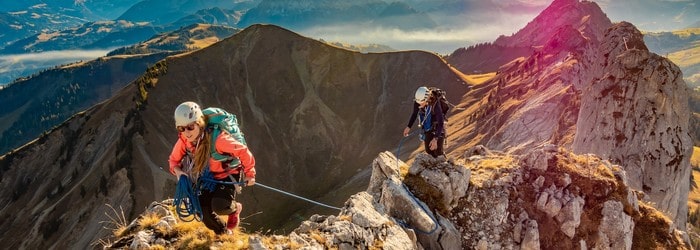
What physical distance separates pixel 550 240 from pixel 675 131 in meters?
32.0

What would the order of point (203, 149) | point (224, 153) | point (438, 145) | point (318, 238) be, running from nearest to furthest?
point (203, 149)
point (224, 153)
point (318, 238)
point (438, 145)

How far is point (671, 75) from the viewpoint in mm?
39031

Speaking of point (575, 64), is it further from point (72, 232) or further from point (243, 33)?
point (72, 232)

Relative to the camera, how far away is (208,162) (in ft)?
34.3

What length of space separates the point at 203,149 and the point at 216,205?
5.04 feet

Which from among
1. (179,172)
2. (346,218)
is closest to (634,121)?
Result: (346,218)

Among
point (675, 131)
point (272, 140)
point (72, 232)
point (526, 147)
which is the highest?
point (675, 131)

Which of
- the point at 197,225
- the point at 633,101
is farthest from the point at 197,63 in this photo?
the point at 197,225

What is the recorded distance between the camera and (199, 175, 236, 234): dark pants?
10453 millimetres

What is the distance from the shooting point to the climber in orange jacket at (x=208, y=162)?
9.91 meters

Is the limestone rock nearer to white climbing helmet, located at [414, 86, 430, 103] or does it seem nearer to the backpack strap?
white climbing helmet, located at [414, 86, 430, 103]

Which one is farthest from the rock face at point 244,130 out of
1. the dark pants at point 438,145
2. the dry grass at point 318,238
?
the dry grass at point 318,238

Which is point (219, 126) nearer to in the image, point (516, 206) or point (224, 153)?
point (224, 153)

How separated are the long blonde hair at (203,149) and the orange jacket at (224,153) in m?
0.23
